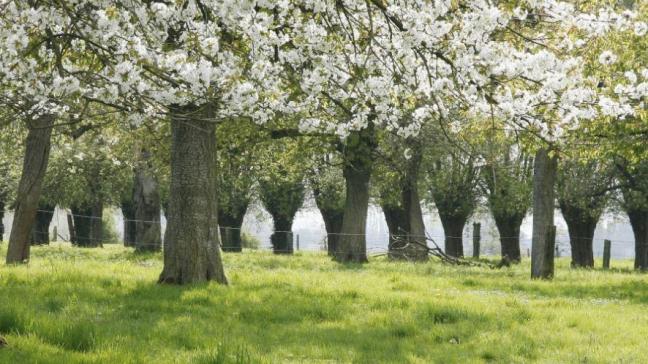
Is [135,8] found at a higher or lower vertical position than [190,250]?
higher

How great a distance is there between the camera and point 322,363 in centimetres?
911

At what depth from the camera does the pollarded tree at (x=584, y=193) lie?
131 feet

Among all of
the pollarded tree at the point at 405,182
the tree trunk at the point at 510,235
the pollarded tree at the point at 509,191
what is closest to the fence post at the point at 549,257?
the pollarded tree at the point at 405,182

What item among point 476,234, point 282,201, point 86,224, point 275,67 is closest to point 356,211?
point 476,234

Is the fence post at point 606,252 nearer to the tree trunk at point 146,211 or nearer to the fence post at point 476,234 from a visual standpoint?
the fence post at point 476,234

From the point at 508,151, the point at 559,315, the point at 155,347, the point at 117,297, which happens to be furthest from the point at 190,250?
the point at 508,151

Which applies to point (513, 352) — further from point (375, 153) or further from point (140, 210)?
point (140, 210)

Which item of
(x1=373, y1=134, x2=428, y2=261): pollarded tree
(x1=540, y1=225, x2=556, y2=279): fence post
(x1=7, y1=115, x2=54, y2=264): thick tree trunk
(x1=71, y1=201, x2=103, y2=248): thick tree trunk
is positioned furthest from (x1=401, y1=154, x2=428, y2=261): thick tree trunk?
(x1=71, y1=201, x2=103, y2=248): thick tree trunk

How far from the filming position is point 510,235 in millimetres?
47781

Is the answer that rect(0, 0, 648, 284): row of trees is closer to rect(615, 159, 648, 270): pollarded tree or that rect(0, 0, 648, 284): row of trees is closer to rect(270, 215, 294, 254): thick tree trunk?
rect(615, 159, 648, 270): pollarded tree

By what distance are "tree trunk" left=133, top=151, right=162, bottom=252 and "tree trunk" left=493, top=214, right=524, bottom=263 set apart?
21.9m

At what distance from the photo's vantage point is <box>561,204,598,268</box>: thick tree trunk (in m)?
41.3

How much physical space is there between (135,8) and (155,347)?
410 centimetres

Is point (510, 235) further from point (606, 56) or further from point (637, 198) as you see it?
point (606, 56)
